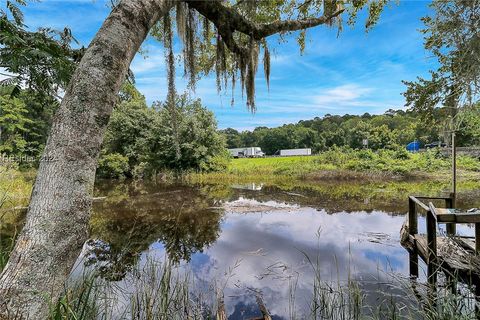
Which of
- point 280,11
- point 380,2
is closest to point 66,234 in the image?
point 280,11

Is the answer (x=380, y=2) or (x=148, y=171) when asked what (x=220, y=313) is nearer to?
(x=380, y=2)

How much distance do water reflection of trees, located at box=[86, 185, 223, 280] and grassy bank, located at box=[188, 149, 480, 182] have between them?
1030 cm

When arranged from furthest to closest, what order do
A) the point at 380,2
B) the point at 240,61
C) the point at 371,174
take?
the point at 371,174 → the point at 380,2 → the point at 240,61

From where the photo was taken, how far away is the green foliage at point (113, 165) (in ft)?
71.7

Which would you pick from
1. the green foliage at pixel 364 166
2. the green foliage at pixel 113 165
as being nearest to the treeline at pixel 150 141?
the green foliage at pixel 113 165


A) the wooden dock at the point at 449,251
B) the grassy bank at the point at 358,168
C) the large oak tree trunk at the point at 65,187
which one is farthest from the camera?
the grassy bank at the point at 358,168

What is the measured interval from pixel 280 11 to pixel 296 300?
5019mm

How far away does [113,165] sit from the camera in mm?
21844

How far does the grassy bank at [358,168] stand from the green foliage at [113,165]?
572 cm

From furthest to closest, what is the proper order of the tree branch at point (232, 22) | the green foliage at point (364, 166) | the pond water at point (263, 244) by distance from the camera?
1. the green foliage at point (364, 166)
2. the pond water at point (263, 244)
3. the tree branch at point (232, 22)

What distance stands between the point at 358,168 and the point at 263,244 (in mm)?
17377

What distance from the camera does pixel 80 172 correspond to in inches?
53.8

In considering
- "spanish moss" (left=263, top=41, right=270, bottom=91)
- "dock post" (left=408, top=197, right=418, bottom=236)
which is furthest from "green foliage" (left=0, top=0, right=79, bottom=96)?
"dock post" (left=408, top=197, right=418, bottom=236)

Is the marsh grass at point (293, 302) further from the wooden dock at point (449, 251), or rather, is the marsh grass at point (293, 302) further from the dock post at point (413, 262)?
the dock post at point (413, 262)
